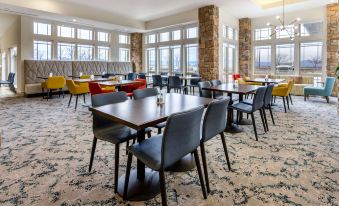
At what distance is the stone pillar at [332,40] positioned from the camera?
7.80 metres

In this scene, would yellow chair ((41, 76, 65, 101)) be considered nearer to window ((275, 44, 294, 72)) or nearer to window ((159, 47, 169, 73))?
window ((159, 47, 169, 73))

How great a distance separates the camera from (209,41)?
26.7 feet

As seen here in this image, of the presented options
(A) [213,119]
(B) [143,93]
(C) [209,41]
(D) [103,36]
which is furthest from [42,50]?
(A) [213,119]

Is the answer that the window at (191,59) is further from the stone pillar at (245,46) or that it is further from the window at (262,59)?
the window at (262,59)

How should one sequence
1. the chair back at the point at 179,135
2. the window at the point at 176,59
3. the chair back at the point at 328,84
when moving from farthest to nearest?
the window at the point at 176,59 < the chair back at the point at 328,84 < the chair back at the point at 179,135

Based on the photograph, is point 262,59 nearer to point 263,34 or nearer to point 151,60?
point 263,34

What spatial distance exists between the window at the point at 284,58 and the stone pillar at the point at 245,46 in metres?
1.16

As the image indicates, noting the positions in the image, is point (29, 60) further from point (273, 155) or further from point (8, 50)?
point (273, 155)

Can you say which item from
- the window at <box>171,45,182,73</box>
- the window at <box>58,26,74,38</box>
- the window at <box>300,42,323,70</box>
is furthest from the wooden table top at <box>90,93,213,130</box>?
the window at <box>58,26,74,38</box>

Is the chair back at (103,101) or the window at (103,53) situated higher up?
the window at (103,53)

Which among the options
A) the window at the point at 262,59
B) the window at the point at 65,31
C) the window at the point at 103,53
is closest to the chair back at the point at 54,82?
the window at the point at 65,31

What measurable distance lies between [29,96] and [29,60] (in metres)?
1.39

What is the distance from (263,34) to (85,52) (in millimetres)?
8264

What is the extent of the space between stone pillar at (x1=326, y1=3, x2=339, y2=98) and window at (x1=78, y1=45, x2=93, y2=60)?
992cm
